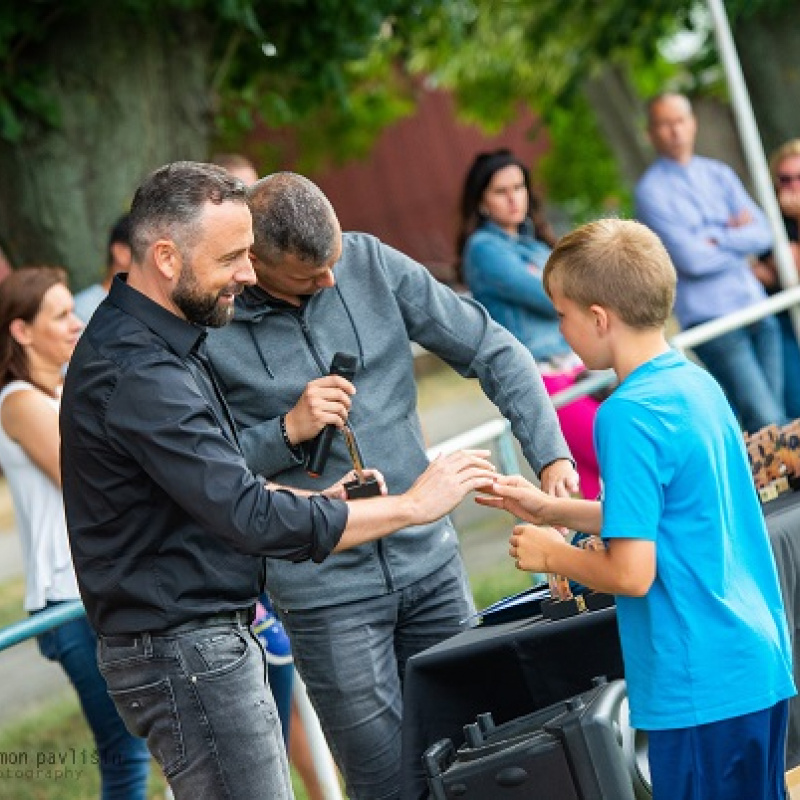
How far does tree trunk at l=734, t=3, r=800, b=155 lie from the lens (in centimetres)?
1034

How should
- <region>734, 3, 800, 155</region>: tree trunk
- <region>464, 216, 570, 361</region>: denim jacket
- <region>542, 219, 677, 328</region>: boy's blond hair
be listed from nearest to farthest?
1. <region>542, 219, 677, 328</region>: boy's blond hair
2. <region>464, 216, 570, 361</region>: denim jacket
3. <region>734, 3, 800, 155</region>: tree trunk

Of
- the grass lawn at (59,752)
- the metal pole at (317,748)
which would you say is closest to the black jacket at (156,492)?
the metal pole at (317,748)

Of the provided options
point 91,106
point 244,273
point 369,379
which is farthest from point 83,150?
point 244,273

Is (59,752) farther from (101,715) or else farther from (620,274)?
(620,274)

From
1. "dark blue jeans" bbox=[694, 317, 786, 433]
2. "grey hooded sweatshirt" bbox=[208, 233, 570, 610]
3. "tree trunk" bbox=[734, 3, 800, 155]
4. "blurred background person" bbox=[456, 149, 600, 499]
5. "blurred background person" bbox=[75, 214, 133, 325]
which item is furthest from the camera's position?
"tree trunk" bbox=[734, 3, 800, 155]

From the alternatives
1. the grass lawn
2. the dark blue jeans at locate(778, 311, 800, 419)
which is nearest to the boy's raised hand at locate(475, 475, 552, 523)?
the grass lawn

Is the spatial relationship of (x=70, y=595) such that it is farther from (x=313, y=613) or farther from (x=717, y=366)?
(x=717, y=366)

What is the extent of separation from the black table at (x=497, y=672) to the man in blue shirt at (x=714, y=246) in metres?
3.39

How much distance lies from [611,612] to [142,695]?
1.12 m

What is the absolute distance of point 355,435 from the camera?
4242mm

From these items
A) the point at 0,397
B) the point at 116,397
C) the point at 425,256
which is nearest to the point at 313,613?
the point at 116,397

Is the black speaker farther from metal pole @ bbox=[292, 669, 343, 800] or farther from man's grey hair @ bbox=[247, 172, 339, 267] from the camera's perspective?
metal pole @ bbox=[292, 669, 343, 800]

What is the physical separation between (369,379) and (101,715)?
4.99 feet

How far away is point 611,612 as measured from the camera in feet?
13.0
